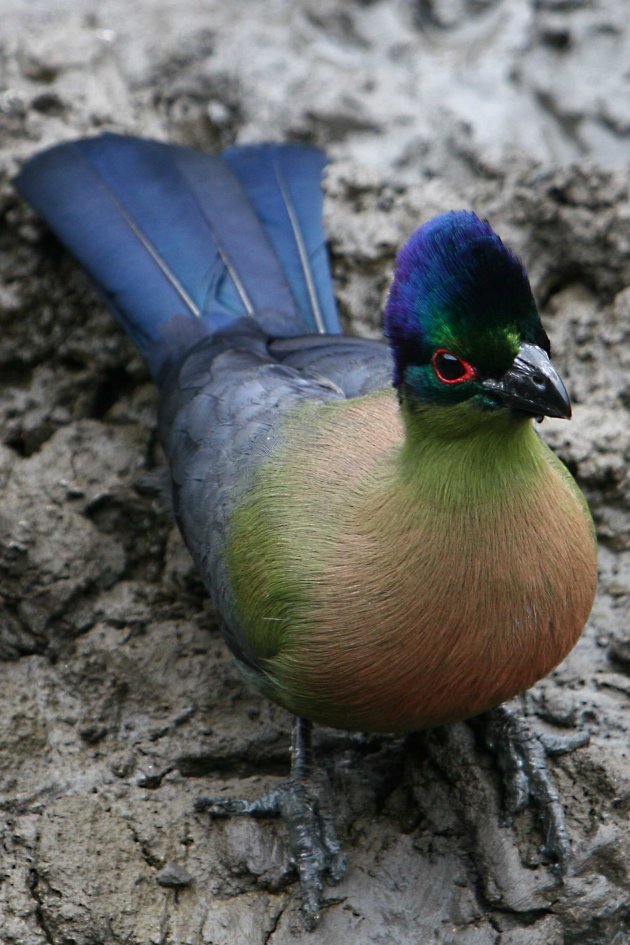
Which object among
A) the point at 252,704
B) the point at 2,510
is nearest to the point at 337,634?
the point at 252,704

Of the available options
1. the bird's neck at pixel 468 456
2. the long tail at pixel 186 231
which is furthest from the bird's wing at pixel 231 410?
the bird's neck at pixel 468 456

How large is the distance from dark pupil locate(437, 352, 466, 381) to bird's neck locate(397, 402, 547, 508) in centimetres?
9

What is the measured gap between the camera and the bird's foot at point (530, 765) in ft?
12.9

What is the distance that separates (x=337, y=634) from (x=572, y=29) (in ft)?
14.0

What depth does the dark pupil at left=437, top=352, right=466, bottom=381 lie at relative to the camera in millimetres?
3473

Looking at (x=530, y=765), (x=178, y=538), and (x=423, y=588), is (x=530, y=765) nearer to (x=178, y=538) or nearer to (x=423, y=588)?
(x=423, y=588)

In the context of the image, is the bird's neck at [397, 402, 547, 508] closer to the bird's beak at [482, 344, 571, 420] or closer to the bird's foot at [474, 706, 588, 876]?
the bird's beak at [482, 344, 571, 420]

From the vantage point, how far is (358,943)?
12.6ft

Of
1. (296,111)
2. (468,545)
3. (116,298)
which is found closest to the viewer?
(468,545)

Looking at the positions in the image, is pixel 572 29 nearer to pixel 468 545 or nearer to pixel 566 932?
pixel 468 545

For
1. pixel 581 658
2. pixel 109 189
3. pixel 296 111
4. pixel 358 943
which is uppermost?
pixel 109 189

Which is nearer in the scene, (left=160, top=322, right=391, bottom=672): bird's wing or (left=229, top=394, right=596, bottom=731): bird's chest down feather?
(left=229, top=394, right=596, bottom=731): bird's chest down feather

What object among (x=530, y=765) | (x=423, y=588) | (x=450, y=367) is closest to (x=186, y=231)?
(x=450, y=367)

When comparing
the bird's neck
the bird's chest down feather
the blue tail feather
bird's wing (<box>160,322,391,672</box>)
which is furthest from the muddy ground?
the bird's neck
